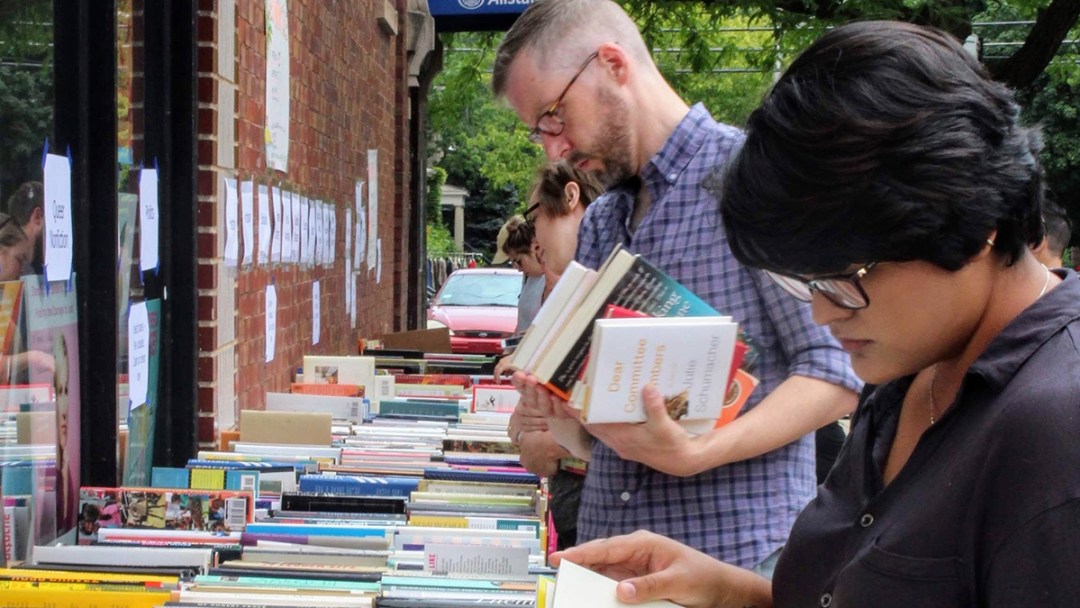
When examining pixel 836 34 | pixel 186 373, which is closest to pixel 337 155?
pixel 186 373

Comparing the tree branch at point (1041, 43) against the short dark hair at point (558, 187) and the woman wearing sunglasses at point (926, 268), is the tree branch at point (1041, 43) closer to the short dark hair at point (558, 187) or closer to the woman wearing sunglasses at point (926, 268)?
the short dark hair at point (558, 187)

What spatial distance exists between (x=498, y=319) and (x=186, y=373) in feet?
33.1

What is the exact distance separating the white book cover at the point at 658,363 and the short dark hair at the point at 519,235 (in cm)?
576

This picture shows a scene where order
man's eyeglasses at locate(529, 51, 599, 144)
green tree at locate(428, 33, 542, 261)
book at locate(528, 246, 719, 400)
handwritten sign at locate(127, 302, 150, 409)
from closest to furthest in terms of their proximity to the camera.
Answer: book at locate(528, 246, 719, 400) < man's eyeglasses at locate(529, 51, 599, 144) < handwritten sign at locate(127, 302, 150, 409) < green tree at locate(428, 33, 542, 261)

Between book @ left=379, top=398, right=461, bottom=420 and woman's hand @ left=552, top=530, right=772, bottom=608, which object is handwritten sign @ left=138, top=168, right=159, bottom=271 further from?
woman's hand @ left=552, top=530, right=772, bottom=608

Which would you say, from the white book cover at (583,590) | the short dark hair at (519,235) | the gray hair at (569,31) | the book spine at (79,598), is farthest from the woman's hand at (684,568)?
the short dark hair at (519,235)

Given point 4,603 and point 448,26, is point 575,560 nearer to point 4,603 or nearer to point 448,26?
point 4,603

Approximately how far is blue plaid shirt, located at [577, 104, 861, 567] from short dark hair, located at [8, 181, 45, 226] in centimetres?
152

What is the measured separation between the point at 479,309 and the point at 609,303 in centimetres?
1278

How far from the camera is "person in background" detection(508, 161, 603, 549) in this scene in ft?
11.8

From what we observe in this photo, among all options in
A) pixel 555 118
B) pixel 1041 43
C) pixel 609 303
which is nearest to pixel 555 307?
pixel 609 303

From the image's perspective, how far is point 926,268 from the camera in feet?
4.74

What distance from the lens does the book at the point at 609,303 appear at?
2211 mm

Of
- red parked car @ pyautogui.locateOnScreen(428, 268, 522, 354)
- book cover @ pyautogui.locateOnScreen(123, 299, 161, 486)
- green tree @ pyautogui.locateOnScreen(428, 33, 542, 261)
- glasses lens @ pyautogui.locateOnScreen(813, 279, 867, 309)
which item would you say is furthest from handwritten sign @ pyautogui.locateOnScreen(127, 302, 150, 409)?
red parked car @ pyautogui.locateOnScreen(428, 268, 522, 354)
